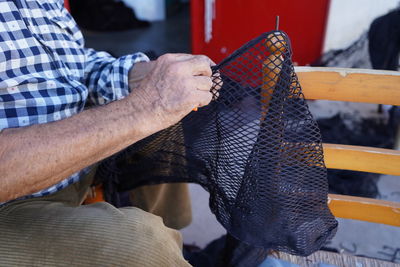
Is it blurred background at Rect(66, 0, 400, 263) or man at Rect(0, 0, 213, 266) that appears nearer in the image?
man at Rect(0, 0, 213, 266)

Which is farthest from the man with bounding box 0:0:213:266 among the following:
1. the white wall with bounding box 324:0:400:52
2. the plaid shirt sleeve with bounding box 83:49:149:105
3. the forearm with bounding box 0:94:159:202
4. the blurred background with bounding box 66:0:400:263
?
the white wall with bounding box 324:0:400:52

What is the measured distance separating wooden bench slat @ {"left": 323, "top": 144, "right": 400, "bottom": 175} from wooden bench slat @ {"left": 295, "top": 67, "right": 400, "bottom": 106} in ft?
0.50

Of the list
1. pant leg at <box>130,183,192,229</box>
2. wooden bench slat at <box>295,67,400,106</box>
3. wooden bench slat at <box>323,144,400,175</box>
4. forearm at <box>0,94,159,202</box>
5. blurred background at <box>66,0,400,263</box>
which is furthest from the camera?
blurred background at <box>66,0,400,263</box>

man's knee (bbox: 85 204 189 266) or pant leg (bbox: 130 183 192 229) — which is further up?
man's knee (bbox: 85 204 189 266)

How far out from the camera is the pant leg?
51.8 inches

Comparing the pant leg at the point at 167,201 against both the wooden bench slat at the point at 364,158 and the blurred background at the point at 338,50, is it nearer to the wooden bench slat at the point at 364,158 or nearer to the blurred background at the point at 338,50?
the blurred background at the point at 338,50

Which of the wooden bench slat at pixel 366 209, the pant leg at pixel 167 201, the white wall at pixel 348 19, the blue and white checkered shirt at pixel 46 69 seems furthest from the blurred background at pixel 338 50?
the blue and white checkered shirt at pixel 46 69

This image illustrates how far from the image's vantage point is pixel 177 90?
858 millimetres

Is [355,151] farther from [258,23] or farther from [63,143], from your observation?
[258,23]

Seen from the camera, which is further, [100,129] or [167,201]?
[167,201]

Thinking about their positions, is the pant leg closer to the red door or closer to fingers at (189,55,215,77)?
fingers at (189,55,215,77)

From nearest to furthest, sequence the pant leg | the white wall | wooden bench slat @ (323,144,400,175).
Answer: wooden bench slat @ (323,144,400,175), the pant leg, the white wall

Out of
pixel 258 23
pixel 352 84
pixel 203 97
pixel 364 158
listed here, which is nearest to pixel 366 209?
pixel 364 158

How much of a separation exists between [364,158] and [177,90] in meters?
0.54
